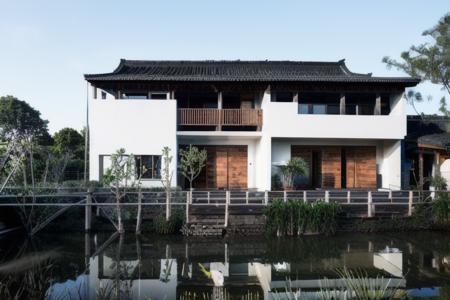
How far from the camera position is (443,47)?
13.5 metres

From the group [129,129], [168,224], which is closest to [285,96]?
[129,129]

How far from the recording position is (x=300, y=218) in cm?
1269

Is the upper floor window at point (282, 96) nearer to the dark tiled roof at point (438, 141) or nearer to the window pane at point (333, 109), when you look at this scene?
the window pane at point (333, 109)

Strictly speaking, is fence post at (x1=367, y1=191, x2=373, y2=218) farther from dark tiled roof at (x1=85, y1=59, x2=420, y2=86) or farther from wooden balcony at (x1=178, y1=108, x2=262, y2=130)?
dark tiled roof at (x1=85, y1=59, x2=420, y2=86)

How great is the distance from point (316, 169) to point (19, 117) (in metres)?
36.7

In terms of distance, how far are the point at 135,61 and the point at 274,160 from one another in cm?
968

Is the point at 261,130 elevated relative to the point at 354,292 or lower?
elevated

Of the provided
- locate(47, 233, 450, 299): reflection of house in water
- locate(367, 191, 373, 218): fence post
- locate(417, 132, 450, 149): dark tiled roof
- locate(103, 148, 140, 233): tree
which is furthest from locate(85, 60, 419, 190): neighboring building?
locate(47, 233, 450, 299): reflection of house in water

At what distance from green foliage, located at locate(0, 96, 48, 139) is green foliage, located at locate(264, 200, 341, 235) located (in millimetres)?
35104

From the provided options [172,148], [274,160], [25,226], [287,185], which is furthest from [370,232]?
[25,226]

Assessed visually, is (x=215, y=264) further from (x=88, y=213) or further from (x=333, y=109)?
(x=333, y=109)

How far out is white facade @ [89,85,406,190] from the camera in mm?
16031

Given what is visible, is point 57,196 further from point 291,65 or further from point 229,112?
point 291,65

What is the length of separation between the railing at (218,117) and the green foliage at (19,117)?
29629mm
